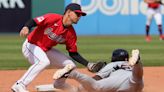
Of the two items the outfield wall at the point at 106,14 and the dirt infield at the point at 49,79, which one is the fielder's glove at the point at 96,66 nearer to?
the dirt infield at the point at 49,79

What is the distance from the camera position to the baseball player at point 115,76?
4.80 meters

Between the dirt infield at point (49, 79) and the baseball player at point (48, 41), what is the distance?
0.77m

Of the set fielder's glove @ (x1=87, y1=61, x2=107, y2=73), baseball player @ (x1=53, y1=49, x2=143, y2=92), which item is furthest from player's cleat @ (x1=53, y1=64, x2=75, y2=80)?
fielder's glove @ (x1=87, y1=61, x2=107, y2=73)

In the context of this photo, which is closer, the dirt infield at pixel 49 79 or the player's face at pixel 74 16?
the player's face at pixel 74 16

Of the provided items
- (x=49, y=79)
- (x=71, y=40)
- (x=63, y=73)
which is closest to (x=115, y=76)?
(x=63, y=73)

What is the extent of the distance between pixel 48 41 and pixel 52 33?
0.11m

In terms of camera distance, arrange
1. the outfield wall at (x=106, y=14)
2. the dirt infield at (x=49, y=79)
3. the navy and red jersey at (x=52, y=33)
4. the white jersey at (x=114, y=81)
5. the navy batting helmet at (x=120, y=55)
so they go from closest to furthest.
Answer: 1. the white jersey at (x=114, y=81)
2. the navy batting helmet at (x=120, y=55)
3. the navy and red jersey at (x=52, y=33)
4. the dirt infield at (x=49, y=79)
5. the outfield wall at (x=106, y=14)

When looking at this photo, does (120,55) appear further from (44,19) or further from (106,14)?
(106,14)

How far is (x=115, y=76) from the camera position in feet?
17.0

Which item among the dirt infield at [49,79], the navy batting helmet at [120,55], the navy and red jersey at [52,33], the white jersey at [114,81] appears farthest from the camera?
the dirt infield at [49,79]

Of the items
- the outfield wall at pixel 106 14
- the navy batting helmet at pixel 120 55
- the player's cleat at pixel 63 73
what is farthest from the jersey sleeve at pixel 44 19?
the outfield wall at pixel 106 14

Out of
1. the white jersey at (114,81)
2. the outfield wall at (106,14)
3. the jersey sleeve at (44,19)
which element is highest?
the jersey sleeve at (44,19)

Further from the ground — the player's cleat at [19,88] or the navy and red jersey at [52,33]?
the navy and red jersey at [52,33]

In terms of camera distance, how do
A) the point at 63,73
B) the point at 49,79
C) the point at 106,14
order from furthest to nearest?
1. the point at 106,14
2. the point at 49,79
3. the point at 63,73
